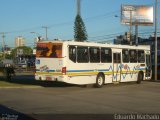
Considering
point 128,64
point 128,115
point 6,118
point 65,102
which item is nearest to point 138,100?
point 65,102

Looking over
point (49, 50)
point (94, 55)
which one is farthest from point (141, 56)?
point (49, 50)

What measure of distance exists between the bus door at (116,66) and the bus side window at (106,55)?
532mm

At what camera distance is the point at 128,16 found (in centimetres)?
6850

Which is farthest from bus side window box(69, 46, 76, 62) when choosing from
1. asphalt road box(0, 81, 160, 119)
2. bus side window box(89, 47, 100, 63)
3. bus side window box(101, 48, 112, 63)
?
asphalt road box(0, 81, 160, 119)

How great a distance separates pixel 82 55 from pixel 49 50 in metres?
1.97

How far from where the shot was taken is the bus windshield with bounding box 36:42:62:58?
24.4 metres

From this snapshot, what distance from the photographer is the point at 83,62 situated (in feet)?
82.9

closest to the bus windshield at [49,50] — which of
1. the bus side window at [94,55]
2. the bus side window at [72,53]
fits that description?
the bus side window at [72,53]

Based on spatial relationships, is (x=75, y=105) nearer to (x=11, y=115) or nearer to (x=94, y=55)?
(x=11, y=115)

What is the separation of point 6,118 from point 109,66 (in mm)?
15563

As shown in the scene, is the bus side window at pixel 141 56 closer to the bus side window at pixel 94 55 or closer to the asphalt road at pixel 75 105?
the bus side window at pixel 94 55

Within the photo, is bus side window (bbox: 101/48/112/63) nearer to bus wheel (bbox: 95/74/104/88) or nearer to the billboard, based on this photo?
bus wheel (bbox: 95/74/104/88)

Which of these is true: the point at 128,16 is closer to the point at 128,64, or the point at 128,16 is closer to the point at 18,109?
the point at 128,64

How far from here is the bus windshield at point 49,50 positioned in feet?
79.9
